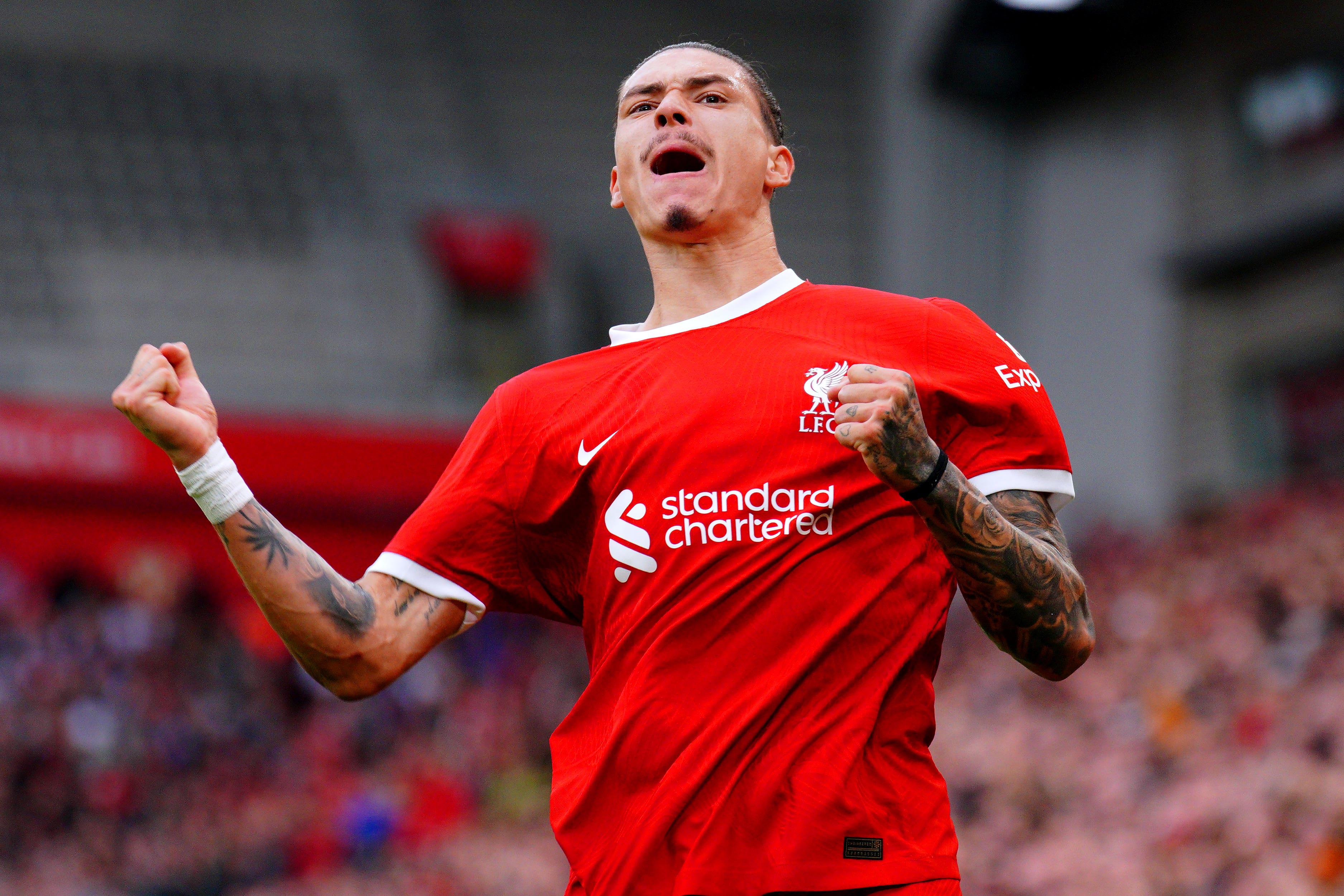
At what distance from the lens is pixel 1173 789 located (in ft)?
23.7

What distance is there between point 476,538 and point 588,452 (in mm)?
267

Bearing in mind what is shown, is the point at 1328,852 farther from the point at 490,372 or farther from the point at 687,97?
the point at 490,372

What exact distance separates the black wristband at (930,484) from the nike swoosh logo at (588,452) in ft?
1.84

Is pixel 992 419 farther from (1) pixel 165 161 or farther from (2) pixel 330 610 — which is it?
(1) pixel 165 161

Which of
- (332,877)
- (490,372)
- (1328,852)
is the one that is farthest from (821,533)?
(490,372)

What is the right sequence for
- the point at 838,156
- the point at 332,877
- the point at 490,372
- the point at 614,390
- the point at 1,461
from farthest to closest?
the point at 838,156
the point at 490,372
the point at 1,461
the point at 332,877
the point at 614,390

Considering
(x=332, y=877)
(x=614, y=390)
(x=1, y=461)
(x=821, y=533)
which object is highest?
(x=614, y=390)

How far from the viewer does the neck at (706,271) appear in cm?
271

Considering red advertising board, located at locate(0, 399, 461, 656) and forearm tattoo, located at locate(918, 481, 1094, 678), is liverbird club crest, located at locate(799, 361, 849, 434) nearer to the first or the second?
forearm tattoo, located at locate(918, 481, 1094, 678)

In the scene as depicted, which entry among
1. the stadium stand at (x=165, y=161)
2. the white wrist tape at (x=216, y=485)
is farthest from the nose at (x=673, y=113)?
the stadium stand at (x=165, y=161)

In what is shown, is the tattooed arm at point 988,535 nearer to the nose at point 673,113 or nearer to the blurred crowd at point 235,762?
the nose at point 673,113

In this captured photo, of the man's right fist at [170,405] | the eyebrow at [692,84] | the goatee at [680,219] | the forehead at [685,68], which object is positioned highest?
the forehead at [685,68]

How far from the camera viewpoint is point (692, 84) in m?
2.81

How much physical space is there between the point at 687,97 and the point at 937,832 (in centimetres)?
139
